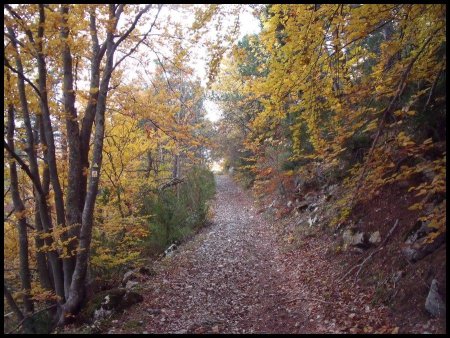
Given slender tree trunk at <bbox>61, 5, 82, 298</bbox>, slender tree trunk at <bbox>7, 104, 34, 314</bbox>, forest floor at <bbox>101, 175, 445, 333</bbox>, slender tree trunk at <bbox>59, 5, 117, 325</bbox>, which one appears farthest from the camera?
slender tree trunk at <bbox>7, 104, 34, 314</bbox>

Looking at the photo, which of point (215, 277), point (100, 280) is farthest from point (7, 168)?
point (215, 277)

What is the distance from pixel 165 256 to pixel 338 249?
5560 millimetres

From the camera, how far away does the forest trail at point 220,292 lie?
20.4 feet

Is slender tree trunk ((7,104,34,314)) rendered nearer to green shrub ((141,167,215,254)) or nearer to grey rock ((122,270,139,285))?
grey rock ((122,270,139,285))

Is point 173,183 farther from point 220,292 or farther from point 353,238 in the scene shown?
point 353,238

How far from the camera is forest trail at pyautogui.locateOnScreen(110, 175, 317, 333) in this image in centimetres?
620

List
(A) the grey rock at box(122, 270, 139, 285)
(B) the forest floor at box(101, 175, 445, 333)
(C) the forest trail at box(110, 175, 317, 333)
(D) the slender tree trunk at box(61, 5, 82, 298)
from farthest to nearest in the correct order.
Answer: (A) the grey rock at box(122, 270, 139, 285)
(D) the slender tree trunk at box(61, 5, 82, 298)
(C) the forest trail at box(110, 175, 317, 333)
(B) the forest floor at box(101, 175, 445, 333)

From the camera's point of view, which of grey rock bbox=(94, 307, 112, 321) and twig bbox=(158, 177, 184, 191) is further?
twig bbox=(158, 177, 184, 191)

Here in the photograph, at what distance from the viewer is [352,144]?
8789mm

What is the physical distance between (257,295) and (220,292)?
0.82 m

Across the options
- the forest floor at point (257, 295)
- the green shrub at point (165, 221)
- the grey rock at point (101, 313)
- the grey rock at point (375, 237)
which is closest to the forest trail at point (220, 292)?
the forest floor at point (257, 295)

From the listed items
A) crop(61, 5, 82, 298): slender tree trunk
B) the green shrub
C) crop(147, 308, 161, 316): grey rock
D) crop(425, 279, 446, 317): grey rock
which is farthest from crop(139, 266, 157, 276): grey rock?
crop(425, 279, 446, 317): grey rock

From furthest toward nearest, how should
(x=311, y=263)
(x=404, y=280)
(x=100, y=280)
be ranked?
(x=100, y=280) < (x=311, y=263) < (x=404, y=280)

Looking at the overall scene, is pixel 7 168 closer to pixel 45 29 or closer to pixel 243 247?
pixel 45 29
